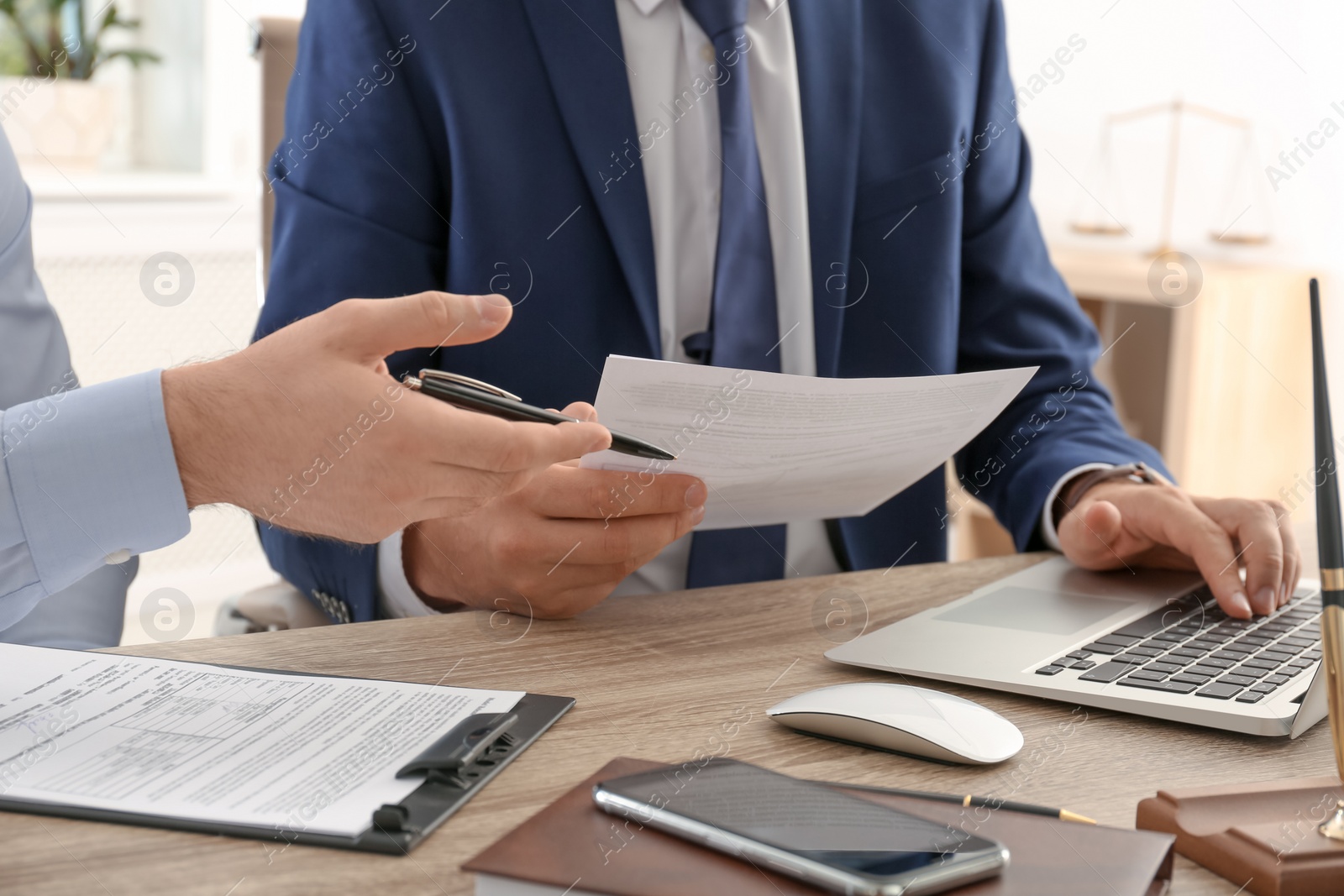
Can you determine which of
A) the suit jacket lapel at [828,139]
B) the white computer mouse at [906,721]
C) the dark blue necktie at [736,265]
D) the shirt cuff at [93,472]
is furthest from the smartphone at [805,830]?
the suit jacket lapel at [828,139]

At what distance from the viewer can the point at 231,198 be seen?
10.7 feet

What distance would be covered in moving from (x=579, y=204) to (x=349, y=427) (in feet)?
1.87

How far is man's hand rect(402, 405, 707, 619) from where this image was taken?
84 cm

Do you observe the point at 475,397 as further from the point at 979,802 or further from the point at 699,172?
the point at 699,172

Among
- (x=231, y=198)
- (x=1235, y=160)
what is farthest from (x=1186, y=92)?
(x=231, y=198)

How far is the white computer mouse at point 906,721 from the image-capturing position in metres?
0.64

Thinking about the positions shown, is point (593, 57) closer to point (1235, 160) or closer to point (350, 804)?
point (350, 804)

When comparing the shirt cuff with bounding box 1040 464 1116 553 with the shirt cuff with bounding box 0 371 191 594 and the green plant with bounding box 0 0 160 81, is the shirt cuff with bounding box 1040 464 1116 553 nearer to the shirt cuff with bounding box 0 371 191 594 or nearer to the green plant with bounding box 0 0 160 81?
the shirt cuff with bounding box 0 371 191 594

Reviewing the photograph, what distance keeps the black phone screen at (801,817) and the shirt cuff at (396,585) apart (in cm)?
46

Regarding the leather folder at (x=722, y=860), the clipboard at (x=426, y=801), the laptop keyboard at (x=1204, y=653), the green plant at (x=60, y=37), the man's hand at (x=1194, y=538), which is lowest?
the clipboard at (x=426, y=801)

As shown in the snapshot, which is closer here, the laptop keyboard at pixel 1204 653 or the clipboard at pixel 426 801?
the clipboard at pixel 426 801

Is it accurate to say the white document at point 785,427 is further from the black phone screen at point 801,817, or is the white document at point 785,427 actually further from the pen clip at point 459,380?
the black phone screen at point 801,817

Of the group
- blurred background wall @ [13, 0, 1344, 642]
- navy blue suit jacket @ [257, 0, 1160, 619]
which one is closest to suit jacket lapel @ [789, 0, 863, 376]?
navy blue suit jacket @ [257, 0, 1160, 619]

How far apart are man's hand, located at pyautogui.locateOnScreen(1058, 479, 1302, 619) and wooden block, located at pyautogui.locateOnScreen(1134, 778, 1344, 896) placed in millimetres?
357
